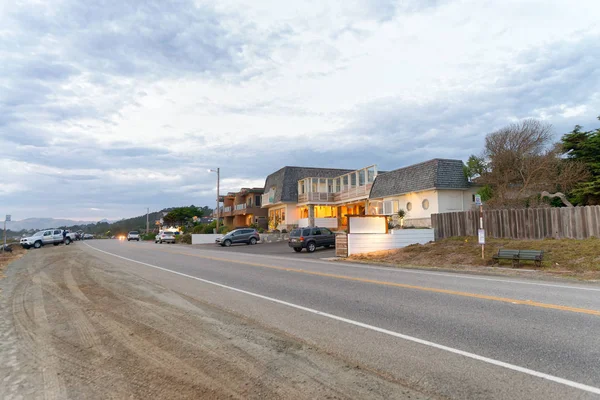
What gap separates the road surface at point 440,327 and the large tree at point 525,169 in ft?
56.0

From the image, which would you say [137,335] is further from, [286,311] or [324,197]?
[324,197]

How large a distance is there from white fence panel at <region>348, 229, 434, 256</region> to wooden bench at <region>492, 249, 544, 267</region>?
8305mm

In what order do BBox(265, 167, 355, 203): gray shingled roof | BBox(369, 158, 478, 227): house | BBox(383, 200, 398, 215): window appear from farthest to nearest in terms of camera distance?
BBox(265, 167, 355, 203): gray shingled roof → BBox(383, 200, 398, 215): window → BBox(369, 158, 478, 227): house

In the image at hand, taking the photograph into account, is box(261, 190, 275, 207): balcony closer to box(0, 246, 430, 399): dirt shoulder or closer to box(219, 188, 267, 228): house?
box(219, 188, 267, 228): house

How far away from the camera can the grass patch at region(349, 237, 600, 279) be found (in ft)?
51.0

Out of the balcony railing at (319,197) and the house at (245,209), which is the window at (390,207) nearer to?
the balcony railing at (319,197)

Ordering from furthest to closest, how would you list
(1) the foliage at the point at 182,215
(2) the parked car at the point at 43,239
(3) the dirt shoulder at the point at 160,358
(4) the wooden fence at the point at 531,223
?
(1) the foliage at the point at 182,215 → (2) the parked car at the point at 43,239 → (4) the wooden fence at the point at 531,223 → (3) the dirt shoulder at the point at 160,358

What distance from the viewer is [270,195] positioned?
54.2m

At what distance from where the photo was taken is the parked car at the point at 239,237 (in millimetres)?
40891

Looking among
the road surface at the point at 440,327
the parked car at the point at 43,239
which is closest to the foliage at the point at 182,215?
the parked car at the point at 43,239

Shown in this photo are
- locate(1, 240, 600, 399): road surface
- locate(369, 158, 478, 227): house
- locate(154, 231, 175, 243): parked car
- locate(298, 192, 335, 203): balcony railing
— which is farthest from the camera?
locate(154, 231, 175, 243): parked car

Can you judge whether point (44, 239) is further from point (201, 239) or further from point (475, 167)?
point (475, 167)

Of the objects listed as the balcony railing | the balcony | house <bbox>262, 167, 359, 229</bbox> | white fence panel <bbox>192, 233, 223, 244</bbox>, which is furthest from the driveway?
the balcony

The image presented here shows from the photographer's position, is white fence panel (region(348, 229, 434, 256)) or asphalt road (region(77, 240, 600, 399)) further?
white fence panel (region(348, 229, 434, 256))
